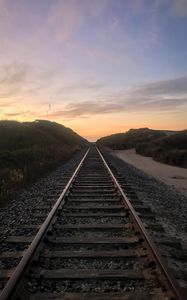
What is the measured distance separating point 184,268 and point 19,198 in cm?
680

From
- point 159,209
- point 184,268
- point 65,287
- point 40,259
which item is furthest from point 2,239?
point 159,209

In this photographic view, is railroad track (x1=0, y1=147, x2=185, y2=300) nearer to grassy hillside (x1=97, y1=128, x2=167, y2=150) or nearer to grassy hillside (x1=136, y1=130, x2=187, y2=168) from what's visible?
grassy hillside (x1=136, y1=130, x2=187, y2=168)

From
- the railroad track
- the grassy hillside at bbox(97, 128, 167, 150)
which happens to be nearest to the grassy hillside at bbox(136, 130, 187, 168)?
the grassy hillside at bbox(97, 128, 167, 150)

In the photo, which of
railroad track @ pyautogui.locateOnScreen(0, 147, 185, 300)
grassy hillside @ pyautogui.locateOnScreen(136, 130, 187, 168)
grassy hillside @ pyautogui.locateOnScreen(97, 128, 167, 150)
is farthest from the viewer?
grassy hillside @ pyautogui.locateOnScreen(97, 128, 167, 150)

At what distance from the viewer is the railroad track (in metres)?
4.21

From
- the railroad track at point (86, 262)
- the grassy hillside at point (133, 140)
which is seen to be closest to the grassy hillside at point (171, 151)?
the grassy hillside at point (133, 140)

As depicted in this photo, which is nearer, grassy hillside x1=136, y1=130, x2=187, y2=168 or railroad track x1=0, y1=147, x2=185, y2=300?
railroad track x1=0, y1=147, x2=185, y2=300

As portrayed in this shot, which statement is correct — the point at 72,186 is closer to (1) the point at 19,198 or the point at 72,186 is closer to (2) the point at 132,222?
(1) the point at 19,198

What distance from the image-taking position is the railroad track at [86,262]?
4.21 meters

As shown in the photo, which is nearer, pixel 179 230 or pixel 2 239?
pixel 2 239

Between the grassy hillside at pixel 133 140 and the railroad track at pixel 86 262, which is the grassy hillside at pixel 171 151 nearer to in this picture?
the grassy hillside at pixel 133 140

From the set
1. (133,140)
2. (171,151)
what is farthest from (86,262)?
(133,140)

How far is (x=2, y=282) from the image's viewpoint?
4570 mm

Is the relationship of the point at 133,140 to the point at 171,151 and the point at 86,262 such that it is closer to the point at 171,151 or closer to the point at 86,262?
the point at 171,151
